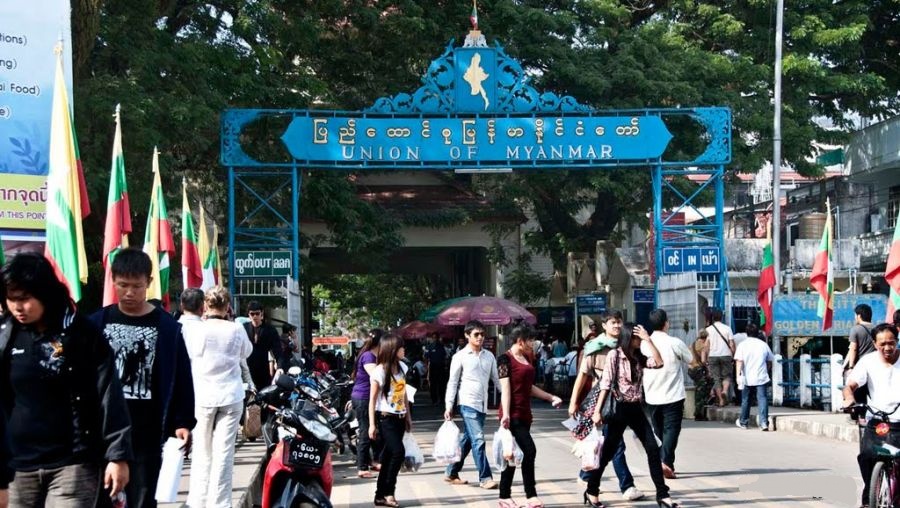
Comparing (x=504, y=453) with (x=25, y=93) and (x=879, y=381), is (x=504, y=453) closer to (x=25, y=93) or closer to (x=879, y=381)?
(x=879, y=381)

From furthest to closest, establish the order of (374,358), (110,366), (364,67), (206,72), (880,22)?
(880,22) → (364,67) → (206,72) → (374,358) → (110,366)

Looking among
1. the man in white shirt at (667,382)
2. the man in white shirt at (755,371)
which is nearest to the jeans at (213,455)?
the man in white shirt at (667,382)

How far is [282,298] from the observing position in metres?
27.1

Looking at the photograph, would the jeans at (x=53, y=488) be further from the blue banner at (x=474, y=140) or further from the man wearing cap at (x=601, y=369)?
the blue banner at (x=474, y=140)

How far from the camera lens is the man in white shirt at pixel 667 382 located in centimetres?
1220

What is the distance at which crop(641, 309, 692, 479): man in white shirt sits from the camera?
12.2m

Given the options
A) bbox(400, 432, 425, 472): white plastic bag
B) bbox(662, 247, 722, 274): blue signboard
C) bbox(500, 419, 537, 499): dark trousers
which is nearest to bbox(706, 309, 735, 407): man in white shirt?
bbox(662, 247, 722, 274): blue signboard

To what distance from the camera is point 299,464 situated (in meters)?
8.67

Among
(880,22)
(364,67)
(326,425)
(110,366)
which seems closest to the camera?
(110,366)

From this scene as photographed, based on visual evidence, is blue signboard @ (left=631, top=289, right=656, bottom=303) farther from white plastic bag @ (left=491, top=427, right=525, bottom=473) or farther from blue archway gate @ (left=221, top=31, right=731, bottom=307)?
white plastic bag @ (left=491, top=427, right=525, bottom=473)

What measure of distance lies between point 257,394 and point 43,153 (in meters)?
3.41

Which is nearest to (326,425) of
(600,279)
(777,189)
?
(777,189)

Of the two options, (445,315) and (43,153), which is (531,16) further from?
(43,153)

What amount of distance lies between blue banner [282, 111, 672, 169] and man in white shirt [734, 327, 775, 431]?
541 centimetres
